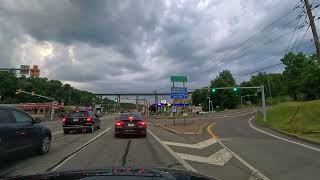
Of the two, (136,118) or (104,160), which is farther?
(136,118)

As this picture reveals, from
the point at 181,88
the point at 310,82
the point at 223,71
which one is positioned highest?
the point at 223,71

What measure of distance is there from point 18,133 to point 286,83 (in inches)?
4746

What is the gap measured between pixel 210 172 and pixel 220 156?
3.60 metres

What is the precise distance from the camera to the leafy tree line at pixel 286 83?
98.0m

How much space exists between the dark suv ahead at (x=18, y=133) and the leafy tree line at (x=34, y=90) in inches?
4358

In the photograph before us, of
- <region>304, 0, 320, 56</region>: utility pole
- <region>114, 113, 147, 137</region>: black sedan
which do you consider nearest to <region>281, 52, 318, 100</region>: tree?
<region>304, 0, 320, 56</region>: utility pole

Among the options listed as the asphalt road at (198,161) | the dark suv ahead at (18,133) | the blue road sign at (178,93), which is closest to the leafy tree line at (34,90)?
the blue road sign at (178,93)

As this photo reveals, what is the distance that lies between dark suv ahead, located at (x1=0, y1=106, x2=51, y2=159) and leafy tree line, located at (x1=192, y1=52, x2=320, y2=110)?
2661cm

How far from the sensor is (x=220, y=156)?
13961 millimetres

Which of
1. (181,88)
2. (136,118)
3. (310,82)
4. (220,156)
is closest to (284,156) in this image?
(220,156)

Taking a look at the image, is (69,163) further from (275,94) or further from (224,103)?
(275,94)

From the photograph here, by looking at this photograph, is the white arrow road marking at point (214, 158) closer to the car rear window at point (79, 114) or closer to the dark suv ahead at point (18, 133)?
the dark suv ahead at point (18, 133)

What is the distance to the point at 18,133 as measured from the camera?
1182 cm

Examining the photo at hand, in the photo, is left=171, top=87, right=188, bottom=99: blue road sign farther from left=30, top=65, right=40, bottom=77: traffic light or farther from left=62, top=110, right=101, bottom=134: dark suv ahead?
left=62, top=110, right=101, bottom=134: dark suv ahead
